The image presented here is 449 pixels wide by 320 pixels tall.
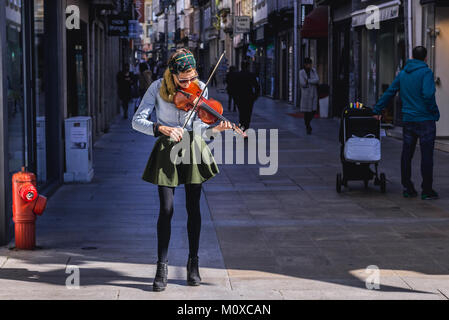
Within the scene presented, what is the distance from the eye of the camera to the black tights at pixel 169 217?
634 centimetres

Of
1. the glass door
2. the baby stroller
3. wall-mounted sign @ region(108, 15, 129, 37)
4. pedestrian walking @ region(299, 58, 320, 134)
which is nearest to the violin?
the glass door

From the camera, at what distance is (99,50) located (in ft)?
76.9

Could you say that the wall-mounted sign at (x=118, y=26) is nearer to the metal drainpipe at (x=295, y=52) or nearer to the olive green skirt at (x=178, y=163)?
the metal drainpipe at (x=295, y=52)

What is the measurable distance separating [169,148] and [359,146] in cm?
549

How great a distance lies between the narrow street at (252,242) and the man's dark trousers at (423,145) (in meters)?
0.25

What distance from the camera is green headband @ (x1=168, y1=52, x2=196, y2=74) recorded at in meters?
6.16

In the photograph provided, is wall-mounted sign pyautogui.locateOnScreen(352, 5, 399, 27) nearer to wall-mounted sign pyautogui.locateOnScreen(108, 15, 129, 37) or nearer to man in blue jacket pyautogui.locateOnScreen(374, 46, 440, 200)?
wall-mounted sign pyautogui.locateOnScreen(108, 15, 129, 37)

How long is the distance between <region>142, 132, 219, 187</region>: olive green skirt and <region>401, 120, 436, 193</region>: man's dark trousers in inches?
204

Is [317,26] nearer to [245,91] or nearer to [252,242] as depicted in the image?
[245,91]

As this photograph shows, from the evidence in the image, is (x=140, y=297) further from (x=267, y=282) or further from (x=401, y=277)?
(x=401, y=277)

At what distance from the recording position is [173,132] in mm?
5988

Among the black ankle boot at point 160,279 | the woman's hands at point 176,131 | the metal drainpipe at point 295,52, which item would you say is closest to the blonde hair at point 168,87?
the woman's hands at point 176,131
